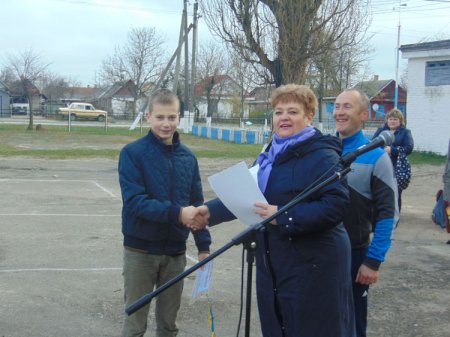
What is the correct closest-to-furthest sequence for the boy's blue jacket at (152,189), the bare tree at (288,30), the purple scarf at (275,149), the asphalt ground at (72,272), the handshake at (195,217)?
the purple scarf at (275,149), the handshake at (195,217), the boy's blue jacket at (152,189), the asphalt ground at (72,272), the bare tree at (288,30)

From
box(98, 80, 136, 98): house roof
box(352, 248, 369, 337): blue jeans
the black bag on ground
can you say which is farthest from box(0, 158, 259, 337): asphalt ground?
box(98, 80, 136, 98): house roof

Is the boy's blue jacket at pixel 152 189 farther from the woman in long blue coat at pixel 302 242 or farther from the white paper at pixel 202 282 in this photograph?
the woman in long blue coat at pixel 302 242

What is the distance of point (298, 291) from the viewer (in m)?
2.80

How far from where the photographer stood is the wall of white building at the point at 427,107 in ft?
72.7

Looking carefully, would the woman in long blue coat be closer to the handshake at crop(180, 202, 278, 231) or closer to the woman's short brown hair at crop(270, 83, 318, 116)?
the woman's short brown hair at crop(270, 83, 318, 116)

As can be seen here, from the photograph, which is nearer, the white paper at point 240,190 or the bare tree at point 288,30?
the white paper at point 240,190

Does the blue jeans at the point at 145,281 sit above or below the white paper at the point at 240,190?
below

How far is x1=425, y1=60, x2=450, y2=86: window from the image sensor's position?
2223cm

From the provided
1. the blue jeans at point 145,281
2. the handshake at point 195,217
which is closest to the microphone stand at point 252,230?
the handshake at point 195,217

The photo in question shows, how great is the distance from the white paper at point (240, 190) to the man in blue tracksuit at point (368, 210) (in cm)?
114

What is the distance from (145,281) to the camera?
12.5 ft

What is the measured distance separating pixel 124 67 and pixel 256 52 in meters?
51.8

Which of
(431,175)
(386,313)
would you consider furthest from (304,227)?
(431,175)

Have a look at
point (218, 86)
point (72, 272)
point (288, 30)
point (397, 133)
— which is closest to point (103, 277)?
point (72, 272)
